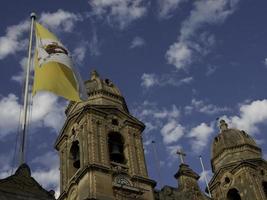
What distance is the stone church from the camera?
28.5 meters

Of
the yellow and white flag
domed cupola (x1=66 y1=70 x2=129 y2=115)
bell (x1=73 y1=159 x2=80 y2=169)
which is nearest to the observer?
the yellow and white flag

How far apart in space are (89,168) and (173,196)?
253 inches

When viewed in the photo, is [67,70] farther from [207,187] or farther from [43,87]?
[207,187]

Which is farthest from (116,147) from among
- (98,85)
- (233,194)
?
(233,194)

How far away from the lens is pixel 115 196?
27.9 m

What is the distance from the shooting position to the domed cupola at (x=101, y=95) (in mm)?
32925

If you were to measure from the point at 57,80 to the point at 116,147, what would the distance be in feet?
54.1

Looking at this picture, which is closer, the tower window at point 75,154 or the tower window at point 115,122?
the tower window at point 75,154

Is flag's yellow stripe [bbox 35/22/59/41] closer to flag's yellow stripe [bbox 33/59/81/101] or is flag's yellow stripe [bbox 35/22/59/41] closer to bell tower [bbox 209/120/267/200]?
flag's yellow stripe [bbox 33/59/81/101]

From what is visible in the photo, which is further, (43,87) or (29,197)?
(43,87)

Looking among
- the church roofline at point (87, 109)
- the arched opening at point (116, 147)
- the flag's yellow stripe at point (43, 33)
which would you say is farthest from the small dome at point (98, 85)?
the flag's yellow stripe at point (43, 33)

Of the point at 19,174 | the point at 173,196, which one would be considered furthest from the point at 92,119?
the point at 19,174

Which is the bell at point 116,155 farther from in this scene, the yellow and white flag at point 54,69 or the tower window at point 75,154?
the yellow and white flag at point 54,69

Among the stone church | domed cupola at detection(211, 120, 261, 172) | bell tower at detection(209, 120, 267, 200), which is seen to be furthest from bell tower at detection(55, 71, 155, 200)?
domed cupola at detection(211, 120, 261, 172)
